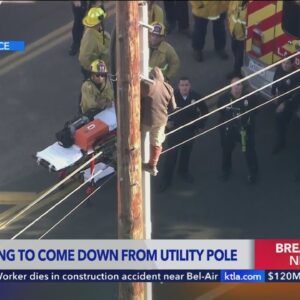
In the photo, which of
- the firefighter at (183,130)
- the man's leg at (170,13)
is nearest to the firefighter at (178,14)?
the man's leg at (170,13)

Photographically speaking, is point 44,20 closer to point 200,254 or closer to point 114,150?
point 114,150

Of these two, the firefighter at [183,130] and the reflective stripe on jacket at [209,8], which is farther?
the reflective stripe on jacket at [209,8]

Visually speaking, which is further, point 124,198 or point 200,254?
point 200,254

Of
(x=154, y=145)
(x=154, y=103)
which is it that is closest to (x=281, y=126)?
(x=154, y=145)

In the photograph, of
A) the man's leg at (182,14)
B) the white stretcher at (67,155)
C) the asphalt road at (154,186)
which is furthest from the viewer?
the man's leg at (182,14)

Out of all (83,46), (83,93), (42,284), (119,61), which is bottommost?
(42,284)

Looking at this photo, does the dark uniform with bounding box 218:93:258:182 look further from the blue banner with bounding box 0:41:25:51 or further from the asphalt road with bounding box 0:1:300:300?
the blue banner with bounding box 0:41:25:51

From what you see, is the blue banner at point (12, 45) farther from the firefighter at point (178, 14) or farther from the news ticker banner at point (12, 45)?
the firefighter at point (178, 14)

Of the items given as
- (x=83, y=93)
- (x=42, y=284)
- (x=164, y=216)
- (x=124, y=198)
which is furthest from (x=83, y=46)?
(x=124, y=198)
